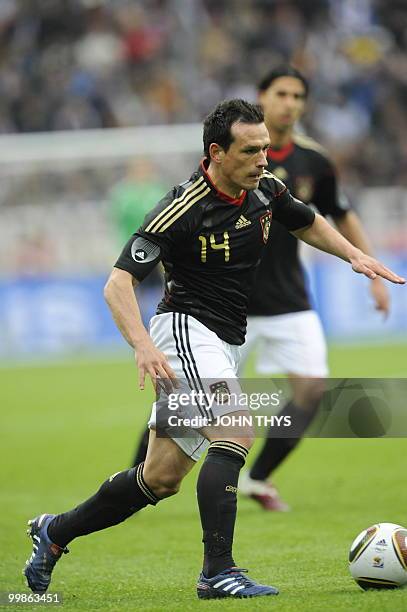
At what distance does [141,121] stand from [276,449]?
1524cm

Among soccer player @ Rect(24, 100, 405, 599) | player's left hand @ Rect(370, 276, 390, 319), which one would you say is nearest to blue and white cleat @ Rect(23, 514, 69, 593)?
soccer player @ Rect(24, 100, 405, 599)

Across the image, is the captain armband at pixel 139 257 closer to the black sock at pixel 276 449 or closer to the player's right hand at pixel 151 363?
Answer: the player's right hand at pixel 151 363

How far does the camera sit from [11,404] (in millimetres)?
13570

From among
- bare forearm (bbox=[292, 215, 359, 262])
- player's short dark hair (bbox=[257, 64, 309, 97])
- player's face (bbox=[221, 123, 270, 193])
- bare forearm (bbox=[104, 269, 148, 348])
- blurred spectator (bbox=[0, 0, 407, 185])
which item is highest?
blurred spectator (bbox=[0, 0, 407, 185])

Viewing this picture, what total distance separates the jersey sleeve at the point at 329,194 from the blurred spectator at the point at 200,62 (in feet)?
44.9

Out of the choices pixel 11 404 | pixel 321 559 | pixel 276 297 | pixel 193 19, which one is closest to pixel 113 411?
pixel 11 404

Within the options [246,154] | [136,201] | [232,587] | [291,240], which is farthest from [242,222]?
[136,201]

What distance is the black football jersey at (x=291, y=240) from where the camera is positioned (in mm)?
8055

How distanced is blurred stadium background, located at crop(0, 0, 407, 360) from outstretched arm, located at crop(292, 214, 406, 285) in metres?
12.6

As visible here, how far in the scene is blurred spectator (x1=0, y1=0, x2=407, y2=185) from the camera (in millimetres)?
22297

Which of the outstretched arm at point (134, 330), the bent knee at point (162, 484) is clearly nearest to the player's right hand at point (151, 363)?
the outstretched arm at point (134, 330)

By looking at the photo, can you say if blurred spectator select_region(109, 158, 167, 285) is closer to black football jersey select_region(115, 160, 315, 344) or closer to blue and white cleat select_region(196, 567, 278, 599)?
black football jersey select_region(115, 160, 315, 344)

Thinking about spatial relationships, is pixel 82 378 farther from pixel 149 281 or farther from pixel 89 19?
pixel 89 19

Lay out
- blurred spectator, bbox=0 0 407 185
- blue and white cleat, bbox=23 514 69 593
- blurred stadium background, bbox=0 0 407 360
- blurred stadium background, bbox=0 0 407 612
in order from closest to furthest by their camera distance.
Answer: blue and white cleat, bbox=23 514 69 593 < blurred stadium background, bbox=0 0 407 612 < blurred stadium background, bbox=0 0 407 360 < blurred spectator, bbox=0 0 407 185
